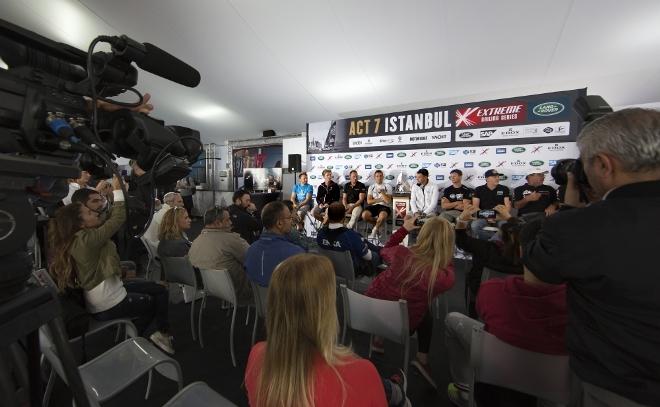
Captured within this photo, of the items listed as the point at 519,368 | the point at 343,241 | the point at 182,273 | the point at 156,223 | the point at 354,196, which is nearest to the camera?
the point at 519,368

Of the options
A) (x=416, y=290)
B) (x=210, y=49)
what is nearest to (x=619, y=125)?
(x=416, y=290)

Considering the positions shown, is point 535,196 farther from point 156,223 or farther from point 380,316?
point 156,223

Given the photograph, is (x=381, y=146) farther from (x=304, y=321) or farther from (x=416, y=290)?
A: (x=304, y=321)

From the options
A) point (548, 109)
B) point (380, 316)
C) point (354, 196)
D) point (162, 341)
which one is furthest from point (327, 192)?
point (380, 316)

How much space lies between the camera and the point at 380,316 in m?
1.61

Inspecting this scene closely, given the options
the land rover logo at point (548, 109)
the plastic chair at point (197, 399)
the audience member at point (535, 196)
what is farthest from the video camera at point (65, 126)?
the land rover logo at point (548, 109)

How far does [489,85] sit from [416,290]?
16.2ft

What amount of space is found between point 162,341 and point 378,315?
164 centimetres

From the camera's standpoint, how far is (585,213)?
763 mm

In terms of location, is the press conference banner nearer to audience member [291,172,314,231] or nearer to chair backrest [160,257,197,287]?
audience member [291,172,314,231]

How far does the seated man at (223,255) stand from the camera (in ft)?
7.45

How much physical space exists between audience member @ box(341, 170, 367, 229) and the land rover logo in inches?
122

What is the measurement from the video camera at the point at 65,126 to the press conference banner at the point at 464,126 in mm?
4802

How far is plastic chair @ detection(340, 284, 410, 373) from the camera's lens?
1.53m
